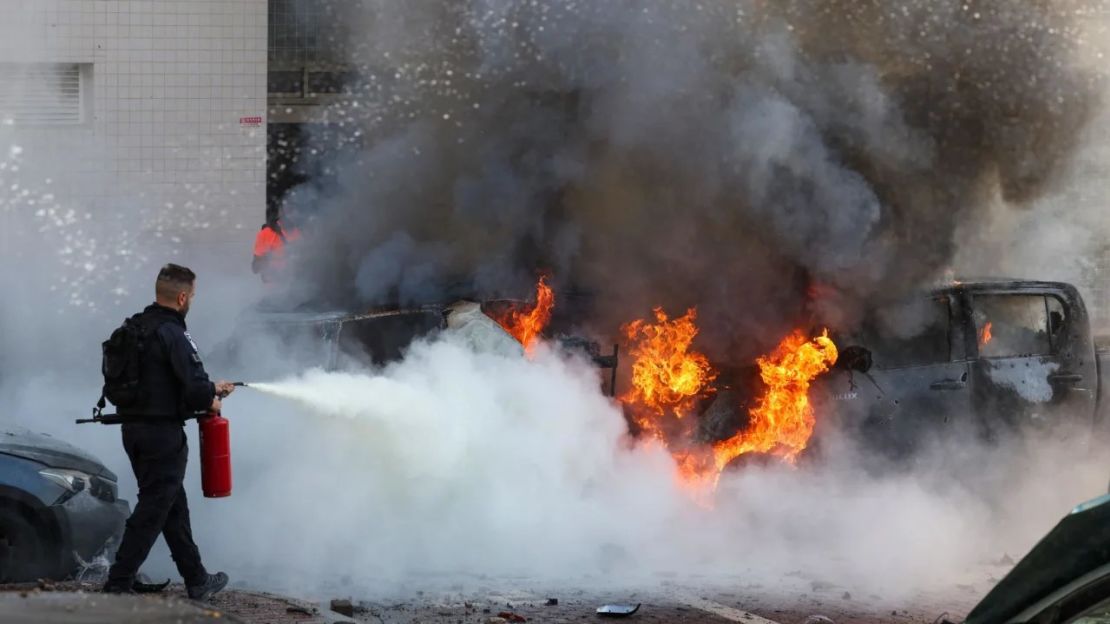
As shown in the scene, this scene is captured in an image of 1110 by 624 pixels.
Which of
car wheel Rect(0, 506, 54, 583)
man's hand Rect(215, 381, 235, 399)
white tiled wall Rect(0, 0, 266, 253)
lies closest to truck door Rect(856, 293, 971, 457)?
man's hand Rect(215, 381, 235, 399)

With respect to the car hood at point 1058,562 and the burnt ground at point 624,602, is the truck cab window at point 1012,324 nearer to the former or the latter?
the burnt ground at point 624,602

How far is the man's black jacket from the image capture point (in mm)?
6535

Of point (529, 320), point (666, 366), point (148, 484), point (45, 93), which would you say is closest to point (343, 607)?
point (148, 484)

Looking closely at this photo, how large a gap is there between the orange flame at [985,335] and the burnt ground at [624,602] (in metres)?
2.14

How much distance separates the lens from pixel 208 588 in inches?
267

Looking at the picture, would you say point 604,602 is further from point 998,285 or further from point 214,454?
point 998,285

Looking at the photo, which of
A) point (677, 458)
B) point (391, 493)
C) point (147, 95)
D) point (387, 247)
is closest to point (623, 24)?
point (387, 247)

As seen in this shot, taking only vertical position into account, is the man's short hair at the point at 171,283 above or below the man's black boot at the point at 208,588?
above

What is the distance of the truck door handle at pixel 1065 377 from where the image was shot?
32.0 ft

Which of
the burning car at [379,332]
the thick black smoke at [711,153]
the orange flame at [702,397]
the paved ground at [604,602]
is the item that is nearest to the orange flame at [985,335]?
the thick black smoke at [711,153]

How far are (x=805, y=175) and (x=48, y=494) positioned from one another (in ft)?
17.2

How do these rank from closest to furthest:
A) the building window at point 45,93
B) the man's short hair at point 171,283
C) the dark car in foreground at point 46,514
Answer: the man's short hair at point 171,283 → the dark car in foreground at point 46,514 → the building window at point 45,93

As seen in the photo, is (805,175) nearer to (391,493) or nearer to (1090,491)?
(1090,491)

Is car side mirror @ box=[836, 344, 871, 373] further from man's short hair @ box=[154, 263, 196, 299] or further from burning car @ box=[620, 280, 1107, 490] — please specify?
man's short hair @ box=[154, 263, 196, 299]
